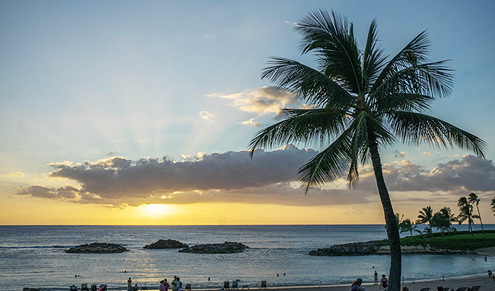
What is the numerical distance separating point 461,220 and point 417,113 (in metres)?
96.3

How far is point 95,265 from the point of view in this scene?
56.9 metres

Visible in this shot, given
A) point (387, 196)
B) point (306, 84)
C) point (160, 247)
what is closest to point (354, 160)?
point (387, 196)

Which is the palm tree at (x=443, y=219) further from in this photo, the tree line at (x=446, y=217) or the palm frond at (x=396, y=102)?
the palm frond at (x=396, y=102)

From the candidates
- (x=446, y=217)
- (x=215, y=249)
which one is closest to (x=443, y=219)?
(x=446, y=217)

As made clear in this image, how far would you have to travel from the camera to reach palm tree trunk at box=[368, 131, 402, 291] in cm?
786

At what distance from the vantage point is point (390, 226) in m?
8.12

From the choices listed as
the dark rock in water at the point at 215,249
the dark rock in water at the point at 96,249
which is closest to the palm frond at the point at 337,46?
the dark rock in water at the point at 215,249

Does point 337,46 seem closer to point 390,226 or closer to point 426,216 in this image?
point 390,226

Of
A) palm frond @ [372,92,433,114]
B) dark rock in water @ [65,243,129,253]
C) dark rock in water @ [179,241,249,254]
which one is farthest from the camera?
dark rock in water @ [179,241,249,254]

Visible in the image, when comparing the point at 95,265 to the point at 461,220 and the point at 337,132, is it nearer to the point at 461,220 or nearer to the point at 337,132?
the point at 337,132

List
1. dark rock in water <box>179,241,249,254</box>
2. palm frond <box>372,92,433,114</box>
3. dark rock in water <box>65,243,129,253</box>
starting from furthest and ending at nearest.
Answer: dark rock in water <box>179,241,249,254</box> < dark rock in water <box>65,243,129,253</box> < palm frond <box>372,92,433,114</box>

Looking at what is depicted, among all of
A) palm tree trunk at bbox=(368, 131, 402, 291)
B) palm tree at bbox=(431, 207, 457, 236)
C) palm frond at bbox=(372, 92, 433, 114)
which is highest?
palm frond at bbox=(372, 92, 433, 114)

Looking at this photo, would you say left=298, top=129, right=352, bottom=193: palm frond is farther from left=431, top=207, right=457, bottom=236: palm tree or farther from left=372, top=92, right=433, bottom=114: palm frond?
left=431, top=207, right=457, bottom=236: palm tree

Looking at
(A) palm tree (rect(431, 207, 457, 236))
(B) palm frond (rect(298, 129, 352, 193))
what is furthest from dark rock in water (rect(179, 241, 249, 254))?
(B) palm frond (rect(298, 129, 352, 193))
